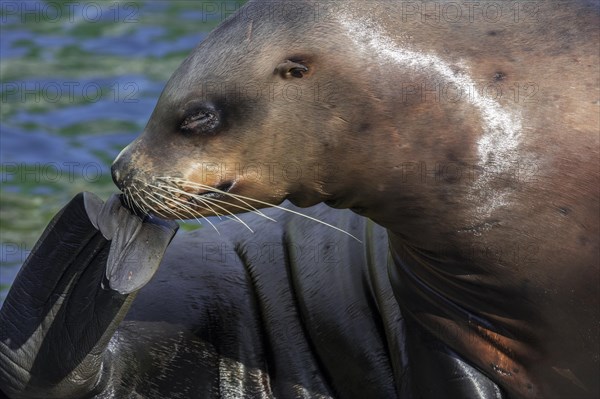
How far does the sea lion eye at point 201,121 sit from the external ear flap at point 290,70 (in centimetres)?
36

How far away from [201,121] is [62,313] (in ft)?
4.80

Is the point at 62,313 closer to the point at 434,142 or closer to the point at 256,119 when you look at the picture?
the point at 256,119

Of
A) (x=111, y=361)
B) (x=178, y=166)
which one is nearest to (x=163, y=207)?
(x=178, y=166)

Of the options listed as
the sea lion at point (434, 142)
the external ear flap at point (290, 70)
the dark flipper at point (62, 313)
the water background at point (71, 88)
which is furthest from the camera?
the water background at point (71, 88)

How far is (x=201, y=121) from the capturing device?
22.0ft

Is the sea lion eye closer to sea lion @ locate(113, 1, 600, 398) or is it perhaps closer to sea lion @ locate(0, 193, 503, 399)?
sea lion @ locate(113, 1, 600, 398)

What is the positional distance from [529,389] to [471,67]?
1.56 meters

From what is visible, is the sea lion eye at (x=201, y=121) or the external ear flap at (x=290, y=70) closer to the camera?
the external ear flap at (x=290, y=70)

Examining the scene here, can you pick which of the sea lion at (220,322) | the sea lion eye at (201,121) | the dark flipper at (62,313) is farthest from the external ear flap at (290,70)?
the dark flipper at (62,313)

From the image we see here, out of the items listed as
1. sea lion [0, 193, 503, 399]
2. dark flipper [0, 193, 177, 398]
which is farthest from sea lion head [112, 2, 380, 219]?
dark flipper [0, 193, 177, 398]

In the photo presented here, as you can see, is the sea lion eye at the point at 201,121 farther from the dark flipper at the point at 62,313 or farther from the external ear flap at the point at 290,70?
the dark flipper at the point at 62,313

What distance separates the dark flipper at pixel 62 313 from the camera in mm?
7340

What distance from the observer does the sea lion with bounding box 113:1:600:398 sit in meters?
6.43

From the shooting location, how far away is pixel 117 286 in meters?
6.70
